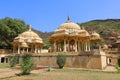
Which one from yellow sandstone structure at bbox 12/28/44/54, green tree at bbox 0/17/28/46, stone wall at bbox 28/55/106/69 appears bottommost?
stone wall at bbox 28/55/106/69

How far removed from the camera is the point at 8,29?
5009 centimetres

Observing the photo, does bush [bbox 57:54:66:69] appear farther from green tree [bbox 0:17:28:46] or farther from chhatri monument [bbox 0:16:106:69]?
green tree [bbox 0:17:28:46]

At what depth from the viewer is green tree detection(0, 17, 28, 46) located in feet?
164

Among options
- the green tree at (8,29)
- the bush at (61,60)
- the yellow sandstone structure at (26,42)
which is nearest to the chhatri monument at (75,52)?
the yellow sandstone structure at (26,42)

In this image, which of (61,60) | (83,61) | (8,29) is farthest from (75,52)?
(8,29)

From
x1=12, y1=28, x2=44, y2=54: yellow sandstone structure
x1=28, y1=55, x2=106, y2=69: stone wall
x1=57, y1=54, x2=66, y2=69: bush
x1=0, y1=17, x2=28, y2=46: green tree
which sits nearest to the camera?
x1=28, y1=55, x2=106, y2=69: stone wall

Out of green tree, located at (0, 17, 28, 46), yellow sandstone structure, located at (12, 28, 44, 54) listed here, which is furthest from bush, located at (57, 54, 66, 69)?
green tree, located at (0, 17, 28, 46)

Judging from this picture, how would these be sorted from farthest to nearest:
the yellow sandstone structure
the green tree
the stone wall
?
the green tree → the yellow sandstone structure → the stone wall

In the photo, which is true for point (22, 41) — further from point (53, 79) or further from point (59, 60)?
point (53, 79)

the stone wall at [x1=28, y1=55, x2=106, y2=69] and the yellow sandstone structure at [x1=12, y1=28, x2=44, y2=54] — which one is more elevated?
the yellow sandstone structure at [x1=12, y1=28, x2=44, y2=54]

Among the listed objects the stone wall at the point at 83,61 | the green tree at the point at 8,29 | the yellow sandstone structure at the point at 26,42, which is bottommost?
the stone wall at the point at 83,61

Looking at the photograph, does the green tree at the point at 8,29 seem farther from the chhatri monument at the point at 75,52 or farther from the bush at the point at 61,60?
the bush at the point at 61,60

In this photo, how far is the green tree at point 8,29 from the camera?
50.1m

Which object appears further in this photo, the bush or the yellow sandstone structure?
the yellow sandstone structure
